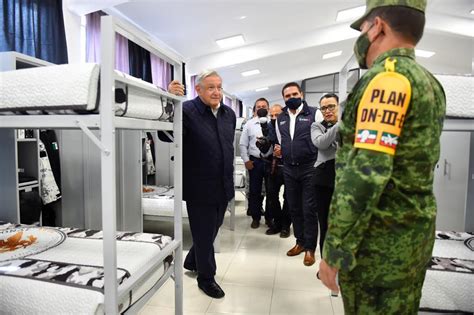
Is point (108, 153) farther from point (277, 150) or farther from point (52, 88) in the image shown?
point (277, 150)

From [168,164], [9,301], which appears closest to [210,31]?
[168,164]

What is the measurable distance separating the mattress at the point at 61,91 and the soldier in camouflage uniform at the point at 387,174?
2.71 feet

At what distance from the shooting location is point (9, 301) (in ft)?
4.14

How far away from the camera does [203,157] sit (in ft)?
6.83

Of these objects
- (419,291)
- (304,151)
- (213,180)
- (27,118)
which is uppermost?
(27,118)

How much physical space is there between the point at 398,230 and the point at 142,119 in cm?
108

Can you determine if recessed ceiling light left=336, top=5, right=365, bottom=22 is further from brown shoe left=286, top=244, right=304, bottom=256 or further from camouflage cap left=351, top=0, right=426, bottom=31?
camouflage cap left=351, top=0, right=426, bottom=31

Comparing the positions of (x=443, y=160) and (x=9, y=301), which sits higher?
(x=443, y=160)

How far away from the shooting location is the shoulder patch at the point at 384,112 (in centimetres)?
86

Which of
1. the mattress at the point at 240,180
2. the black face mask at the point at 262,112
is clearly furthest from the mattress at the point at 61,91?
the mattress at the point at 240,180

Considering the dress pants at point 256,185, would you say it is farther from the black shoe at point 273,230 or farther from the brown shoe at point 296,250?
the brown shoe at point 296,250

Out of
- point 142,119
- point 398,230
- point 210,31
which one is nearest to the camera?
point 398,230

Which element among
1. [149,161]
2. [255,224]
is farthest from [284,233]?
[149,161]

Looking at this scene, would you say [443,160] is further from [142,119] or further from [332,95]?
[142,119]
